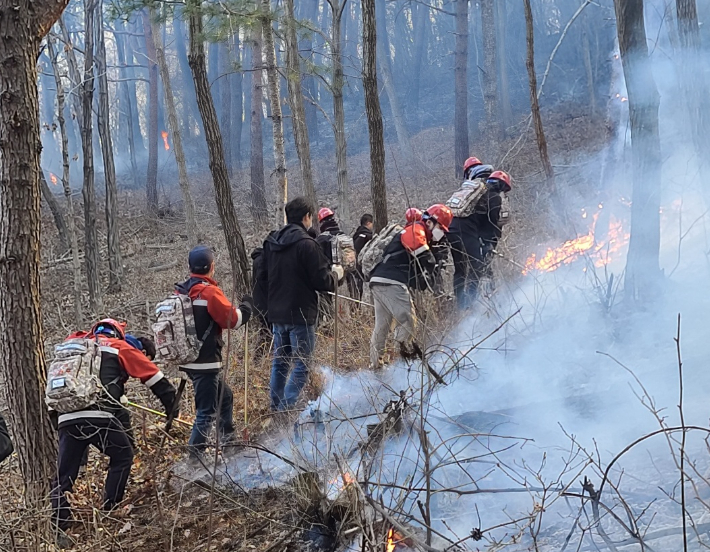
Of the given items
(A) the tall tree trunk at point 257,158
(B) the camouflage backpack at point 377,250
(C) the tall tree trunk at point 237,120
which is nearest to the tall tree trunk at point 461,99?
(A) the tall tree trunk at point 257,158

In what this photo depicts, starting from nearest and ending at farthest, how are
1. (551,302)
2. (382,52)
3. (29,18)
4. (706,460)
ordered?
(706,460) < (29,18) < (551,302) < (382,52)

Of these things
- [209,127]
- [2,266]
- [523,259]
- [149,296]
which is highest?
[209,127]

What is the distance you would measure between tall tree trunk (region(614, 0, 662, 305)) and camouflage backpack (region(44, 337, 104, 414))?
5417 mm

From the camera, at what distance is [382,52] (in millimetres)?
27250

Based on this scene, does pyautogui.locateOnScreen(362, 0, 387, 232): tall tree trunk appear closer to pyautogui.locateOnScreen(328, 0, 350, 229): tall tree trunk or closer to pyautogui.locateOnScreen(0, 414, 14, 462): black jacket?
pyautogui.locateOnScreen(328, 0, 350, 229): tall tree trunk

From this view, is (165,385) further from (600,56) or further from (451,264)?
(600,56)

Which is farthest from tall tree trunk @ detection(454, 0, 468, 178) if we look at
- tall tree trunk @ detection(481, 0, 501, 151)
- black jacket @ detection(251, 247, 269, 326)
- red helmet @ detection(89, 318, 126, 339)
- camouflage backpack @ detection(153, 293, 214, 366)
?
red helmet @ detection(89, 318, 126, 339)

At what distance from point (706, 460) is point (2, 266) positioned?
5117 mm

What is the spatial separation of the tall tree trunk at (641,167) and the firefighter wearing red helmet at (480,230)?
1691 millimetres

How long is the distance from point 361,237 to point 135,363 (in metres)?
5.14

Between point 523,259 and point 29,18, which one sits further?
point 523,259

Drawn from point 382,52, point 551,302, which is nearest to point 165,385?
point 551,302

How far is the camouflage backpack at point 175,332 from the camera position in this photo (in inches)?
216

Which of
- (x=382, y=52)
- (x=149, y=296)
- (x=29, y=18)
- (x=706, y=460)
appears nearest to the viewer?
(x=706, y=460)
